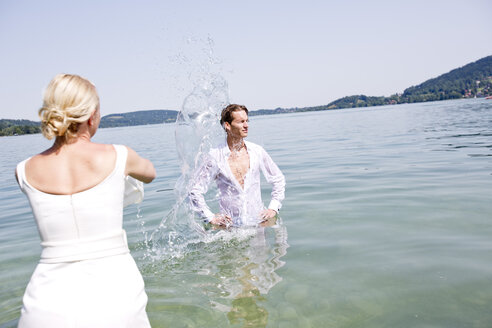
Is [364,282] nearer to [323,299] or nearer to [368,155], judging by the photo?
[323,299]

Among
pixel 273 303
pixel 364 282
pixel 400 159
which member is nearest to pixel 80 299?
pixel 273 303

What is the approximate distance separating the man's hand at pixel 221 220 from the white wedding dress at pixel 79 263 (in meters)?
3.73

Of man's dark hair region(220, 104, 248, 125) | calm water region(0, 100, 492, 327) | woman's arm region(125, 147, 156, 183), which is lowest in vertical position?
calm water region(0, 100, 492, 327)

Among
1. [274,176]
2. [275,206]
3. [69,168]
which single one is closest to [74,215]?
[69,168]

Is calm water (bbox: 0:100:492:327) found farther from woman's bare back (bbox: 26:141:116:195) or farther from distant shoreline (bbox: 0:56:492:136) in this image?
distant shoreline (bbox: 0:56:492:136)

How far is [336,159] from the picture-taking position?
1491 centimetres

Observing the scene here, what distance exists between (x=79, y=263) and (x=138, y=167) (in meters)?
0.63

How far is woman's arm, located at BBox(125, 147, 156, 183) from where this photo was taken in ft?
7.24

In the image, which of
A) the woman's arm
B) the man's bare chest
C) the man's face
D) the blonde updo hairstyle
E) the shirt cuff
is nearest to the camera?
the blonde updo hairstyle

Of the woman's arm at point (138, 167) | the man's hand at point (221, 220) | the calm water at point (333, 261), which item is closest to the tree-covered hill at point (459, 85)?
the calm water at point (333, 261)

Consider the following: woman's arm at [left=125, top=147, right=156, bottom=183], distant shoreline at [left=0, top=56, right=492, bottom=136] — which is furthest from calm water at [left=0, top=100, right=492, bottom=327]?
distant shoreline at [left=0, top=56, right=492, bottom=136]

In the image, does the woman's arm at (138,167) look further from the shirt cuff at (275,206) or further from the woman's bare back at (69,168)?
the shirt cuff at (275,206)

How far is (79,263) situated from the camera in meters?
2.09

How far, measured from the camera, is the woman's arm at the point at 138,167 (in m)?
2.21
